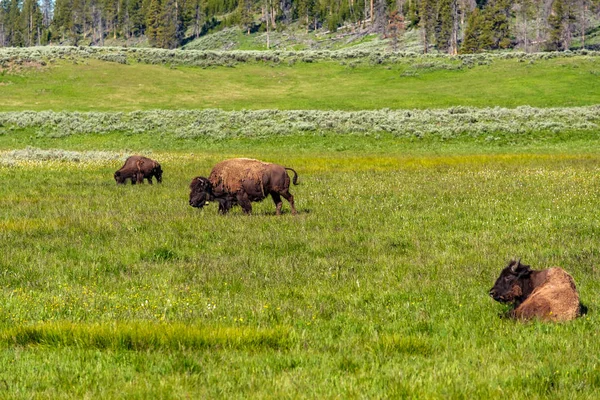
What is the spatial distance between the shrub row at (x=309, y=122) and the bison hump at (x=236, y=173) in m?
27.0

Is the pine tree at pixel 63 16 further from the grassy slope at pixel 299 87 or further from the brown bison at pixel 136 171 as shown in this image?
the brown bison at pixel 136 171

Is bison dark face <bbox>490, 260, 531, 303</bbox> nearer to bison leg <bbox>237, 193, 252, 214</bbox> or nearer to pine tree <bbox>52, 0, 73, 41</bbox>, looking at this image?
bison leg <bbox>237, 193, 252, 214</bbox>

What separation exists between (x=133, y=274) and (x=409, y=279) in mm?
4290

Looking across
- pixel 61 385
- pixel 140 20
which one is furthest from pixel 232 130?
pixel 140 20

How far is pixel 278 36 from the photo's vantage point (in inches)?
5699

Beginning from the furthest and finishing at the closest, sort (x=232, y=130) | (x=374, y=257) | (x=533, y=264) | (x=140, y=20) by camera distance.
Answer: (x=140, y=20) → (x=232, y=130) → (x=374, y=257) → (x=533, y=264)

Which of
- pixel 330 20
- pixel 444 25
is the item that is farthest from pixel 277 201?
pixel 330 20

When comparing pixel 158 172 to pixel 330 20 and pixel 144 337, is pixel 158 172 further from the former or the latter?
pixel 330 20

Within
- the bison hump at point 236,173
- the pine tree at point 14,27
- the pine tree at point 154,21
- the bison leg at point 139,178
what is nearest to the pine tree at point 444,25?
the pine tree at point 154,21

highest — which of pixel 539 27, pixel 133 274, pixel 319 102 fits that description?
pixel 539 27

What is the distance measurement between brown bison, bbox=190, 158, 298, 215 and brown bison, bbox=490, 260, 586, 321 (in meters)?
8.89

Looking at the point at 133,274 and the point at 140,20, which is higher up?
the point at 140,20

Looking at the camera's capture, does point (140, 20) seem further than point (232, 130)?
Yes

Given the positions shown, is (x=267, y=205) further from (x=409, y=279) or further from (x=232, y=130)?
(x=232, y=130)
